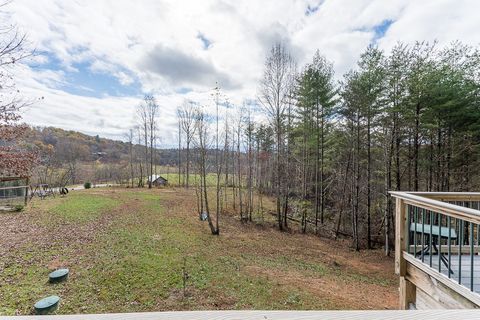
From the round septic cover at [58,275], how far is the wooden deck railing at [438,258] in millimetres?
7180

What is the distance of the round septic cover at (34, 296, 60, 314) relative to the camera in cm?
436

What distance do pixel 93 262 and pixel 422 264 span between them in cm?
795

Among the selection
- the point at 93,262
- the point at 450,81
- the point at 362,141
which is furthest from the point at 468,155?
the point at 93,262

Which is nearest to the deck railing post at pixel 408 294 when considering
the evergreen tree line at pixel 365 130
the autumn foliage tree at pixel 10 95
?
the autumn foliage tree at pixel 10 95

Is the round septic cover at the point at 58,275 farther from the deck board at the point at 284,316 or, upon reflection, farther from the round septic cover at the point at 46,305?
the deck board at the point at 284,316

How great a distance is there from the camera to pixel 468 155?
10516mm

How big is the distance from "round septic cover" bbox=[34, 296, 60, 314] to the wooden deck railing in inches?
242

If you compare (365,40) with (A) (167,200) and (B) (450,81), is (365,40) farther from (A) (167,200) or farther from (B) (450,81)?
(A) (167,200)

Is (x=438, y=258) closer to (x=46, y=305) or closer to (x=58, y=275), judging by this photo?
(x=46, y=305)

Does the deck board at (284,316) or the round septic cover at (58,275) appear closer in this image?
the deck board at (284,316)

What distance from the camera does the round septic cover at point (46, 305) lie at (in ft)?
14.3

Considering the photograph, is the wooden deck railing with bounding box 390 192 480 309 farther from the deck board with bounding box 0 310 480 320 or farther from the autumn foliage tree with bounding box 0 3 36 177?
the autumn foliage tree with bounding box 0 3 36 177

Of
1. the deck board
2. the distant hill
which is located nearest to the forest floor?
the deck board

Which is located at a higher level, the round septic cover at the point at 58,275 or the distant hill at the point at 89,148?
the distant hill at the point at 89,148
